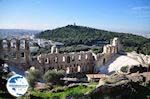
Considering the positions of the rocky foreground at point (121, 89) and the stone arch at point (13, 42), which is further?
the stone arch at point (13, 42)


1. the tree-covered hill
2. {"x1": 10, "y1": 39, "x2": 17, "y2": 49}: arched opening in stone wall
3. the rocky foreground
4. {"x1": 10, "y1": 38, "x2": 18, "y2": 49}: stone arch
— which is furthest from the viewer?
{"x1": 10, "y1": 39, "x2": 17, "y2": 49}: arched opening in stone wall

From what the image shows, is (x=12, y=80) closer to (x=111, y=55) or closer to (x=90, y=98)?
(x=90, y=98)

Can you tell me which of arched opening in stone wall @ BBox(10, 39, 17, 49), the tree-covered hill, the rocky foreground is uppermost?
the tree-covered hill

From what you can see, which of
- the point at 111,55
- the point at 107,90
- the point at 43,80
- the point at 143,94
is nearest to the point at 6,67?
the point at 43,80

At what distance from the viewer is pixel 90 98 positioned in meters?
3.01

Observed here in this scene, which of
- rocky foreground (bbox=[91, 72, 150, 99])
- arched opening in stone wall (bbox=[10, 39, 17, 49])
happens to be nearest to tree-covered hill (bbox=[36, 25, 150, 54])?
rocky foreground (bbox=[91, 72, 150, 99])

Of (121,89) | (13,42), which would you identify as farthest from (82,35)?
(13,42)

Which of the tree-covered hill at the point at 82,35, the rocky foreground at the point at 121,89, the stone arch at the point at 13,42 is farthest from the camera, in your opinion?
the stone arch at the point at 13,42

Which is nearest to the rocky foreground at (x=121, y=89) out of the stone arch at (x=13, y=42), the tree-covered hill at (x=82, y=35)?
the tree-covered hill at (x=82, y=35)

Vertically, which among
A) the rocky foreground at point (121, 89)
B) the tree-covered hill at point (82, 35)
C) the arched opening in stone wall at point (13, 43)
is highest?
the tree-covered hill at point (82, 35)

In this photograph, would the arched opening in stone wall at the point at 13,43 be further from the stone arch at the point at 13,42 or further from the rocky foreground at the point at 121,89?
the rocky foreground at the point at 121,89

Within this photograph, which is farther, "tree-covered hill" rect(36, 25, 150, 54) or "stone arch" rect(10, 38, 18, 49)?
"stone arch" rect(10, 38, 18, 49)

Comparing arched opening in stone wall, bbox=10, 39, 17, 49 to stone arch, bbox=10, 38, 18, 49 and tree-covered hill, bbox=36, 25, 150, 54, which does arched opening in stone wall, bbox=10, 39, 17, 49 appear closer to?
stone arch, bbox=10, 38, 18, 49

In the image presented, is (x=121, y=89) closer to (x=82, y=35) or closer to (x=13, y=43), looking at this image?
(x=82, y=35)
